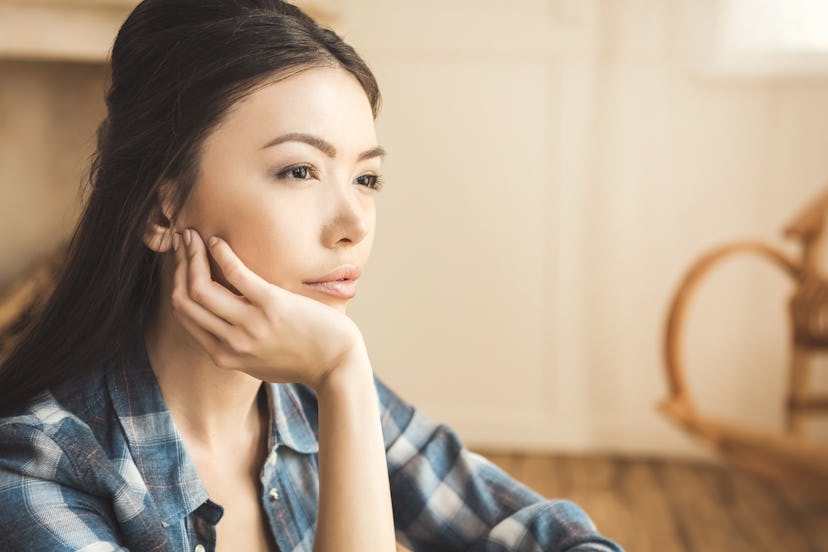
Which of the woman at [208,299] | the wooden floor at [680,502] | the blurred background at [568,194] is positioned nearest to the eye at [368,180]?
the woman at [208,299]

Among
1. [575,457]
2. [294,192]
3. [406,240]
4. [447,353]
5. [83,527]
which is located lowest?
[575,457]

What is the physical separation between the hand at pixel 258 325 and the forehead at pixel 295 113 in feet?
0.40

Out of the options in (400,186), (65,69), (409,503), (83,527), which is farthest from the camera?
(400,186)

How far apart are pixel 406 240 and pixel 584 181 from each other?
1.98 feet

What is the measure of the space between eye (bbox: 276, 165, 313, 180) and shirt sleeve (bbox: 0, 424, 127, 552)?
34 centimetres

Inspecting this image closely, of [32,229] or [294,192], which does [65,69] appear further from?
[294,192]

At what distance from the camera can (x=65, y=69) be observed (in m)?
2.74

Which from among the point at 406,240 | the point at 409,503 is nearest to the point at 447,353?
the point at 406,240

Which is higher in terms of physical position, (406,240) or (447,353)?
(406,240)

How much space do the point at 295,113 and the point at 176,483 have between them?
0.40 m

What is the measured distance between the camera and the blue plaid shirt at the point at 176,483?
837 millimetres

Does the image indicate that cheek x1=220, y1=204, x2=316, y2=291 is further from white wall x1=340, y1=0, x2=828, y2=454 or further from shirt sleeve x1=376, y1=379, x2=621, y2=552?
white wall x1=340, y1=0, x2=828, y2=454

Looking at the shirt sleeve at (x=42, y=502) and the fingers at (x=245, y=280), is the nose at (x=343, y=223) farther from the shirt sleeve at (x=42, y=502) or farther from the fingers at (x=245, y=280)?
the shirt sleeve at (x=42, y=502)

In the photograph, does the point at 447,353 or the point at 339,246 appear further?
the point at 447,353
